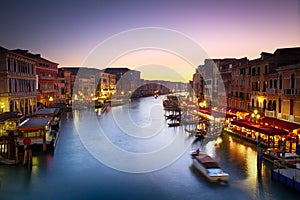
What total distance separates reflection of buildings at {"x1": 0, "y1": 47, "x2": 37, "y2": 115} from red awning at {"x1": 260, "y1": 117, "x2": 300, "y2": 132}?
777 inches

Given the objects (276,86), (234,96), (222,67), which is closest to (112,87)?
(222,67)

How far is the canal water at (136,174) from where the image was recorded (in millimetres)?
9875

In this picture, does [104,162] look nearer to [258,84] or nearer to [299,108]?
[299,108]

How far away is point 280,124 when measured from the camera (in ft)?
50.3

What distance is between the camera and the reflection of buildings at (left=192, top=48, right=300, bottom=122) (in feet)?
48.9

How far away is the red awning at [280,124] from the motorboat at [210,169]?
5286mm

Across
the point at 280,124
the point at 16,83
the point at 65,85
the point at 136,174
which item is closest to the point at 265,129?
the point at 280,124

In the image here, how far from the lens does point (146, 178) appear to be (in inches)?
457

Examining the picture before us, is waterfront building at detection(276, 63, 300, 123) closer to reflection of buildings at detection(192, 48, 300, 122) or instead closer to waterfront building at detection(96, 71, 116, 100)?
reflection of buildings at detection(192, 48, 300, 122)

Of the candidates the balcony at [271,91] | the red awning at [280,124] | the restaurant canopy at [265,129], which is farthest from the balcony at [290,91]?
the restaurant canopy at [265,129]

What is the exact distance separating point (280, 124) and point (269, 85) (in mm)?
3515

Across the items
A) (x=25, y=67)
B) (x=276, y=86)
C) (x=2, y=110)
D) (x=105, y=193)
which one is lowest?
(x=105, y=193)

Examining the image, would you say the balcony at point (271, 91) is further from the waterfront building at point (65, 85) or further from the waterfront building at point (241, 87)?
the waterfront building at point (65, 85)

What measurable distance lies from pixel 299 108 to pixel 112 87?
67898mm
